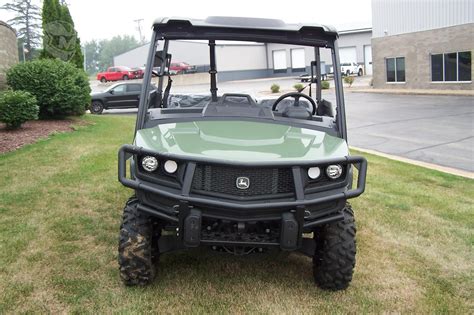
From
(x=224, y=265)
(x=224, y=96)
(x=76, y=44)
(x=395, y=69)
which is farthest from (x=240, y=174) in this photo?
(x=395, y=69)

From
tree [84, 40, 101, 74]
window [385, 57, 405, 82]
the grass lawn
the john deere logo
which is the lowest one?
the grass lawn

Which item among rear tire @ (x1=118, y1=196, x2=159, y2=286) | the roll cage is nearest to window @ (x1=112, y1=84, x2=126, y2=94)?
the roll cage

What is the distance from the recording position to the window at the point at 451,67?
86.4 feet

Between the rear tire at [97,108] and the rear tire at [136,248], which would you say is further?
the rear tire at [97,108]

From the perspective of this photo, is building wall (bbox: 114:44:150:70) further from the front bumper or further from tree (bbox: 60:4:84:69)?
the front bumper

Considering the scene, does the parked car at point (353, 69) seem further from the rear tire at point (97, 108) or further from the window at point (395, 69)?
the rear tire at point (97, 108)

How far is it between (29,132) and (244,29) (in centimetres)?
816

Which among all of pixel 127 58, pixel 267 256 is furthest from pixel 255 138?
pixel 127 58

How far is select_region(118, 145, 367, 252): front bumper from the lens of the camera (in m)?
3.15

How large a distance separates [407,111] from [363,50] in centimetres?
3572

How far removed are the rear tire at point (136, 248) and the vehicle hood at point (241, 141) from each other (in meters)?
0.56

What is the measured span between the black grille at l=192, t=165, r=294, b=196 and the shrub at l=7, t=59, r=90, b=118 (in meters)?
10.5

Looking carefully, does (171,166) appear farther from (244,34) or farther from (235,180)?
(244,34)

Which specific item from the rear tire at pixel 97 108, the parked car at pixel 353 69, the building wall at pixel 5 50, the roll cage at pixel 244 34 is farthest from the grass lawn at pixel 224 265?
the parked car at pixel 353 69
